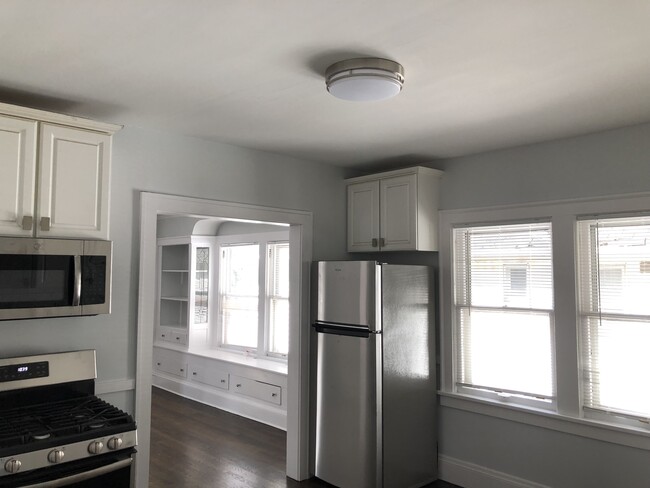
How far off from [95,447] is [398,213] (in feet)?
8.41

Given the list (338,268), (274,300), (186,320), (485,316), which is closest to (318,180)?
(338,268)

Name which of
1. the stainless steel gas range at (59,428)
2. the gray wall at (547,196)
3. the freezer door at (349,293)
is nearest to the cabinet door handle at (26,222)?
the stainless steel gas range at (59,428)

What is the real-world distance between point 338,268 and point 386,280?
0.36 metres

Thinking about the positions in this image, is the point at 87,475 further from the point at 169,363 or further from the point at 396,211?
the point at 169,363

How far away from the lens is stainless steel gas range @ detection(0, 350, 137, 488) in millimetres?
2064

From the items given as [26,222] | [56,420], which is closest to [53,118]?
[26,222]

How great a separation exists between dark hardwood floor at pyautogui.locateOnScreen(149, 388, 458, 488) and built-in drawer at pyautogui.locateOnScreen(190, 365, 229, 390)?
0.93 ft

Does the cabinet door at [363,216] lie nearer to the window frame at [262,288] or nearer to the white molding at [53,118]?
the window frame at [262,288]

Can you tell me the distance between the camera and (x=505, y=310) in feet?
11.9

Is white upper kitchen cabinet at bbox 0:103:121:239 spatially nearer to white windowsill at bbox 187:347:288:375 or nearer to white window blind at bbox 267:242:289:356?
white windowsill at bbox 187:347:288:375

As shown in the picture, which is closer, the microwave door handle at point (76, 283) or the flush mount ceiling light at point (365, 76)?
the flush mount ceiling light at point (365, 76)

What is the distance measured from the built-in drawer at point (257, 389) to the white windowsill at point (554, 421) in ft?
6.10

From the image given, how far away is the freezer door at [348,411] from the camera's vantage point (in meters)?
3.42

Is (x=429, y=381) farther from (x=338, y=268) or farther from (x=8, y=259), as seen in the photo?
(x=8, y=259)
